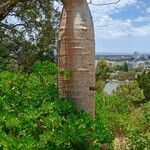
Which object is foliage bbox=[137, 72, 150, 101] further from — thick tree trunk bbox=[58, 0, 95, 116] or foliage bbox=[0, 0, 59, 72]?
thick tree trunk bbox=[58, 0, 95, 116]

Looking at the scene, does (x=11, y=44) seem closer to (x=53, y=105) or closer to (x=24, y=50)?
(x=24, y=50)

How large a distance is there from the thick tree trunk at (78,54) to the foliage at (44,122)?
0.81ft

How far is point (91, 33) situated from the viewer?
427 cm

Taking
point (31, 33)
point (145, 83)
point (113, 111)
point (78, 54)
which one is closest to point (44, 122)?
point (78, 54)

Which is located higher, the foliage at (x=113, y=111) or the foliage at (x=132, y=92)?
the foliage at (x=113, y=111)

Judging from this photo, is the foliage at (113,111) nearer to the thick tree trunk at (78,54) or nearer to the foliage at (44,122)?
the thick tree trunk at (78,54)

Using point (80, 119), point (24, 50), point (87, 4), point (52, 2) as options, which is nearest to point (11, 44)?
point (24, 50)

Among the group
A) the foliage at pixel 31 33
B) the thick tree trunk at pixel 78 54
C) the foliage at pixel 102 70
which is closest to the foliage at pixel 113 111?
the thick tree trunk at pixel 78 54

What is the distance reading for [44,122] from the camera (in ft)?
11.3

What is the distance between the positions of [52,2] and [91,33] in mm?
10014

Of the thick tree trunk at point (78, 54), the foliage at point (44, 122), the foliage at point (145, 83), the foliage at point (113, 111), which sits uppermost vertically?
the thick tree trunk at point (78, 54)

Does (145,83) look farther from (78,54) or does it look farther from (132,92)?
(78,54)

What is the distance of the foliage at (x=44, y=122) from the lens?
332 cm

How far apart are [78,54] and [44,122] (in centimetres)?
92
